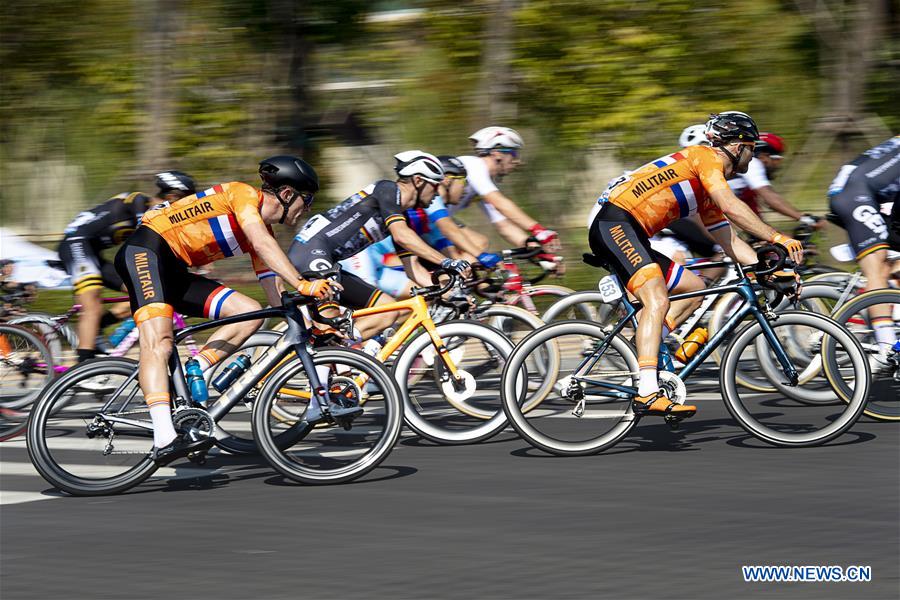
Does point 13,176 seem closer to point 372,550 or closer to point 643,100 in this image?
point 643,100

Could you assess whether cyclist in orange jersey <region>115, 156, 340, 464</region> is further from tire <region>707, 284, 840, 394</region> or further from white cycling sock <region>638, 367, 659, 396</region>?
tire <region>707, 284, 840, 394</region>

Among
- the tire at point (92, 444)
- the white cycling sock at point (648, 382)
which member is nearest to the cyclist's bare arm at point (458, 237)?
the white cycling sock at point (648, 382)

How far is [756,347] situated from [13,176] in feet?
48.1

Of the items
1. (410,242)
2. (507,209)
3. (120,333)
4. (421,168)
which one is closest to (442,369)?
(410,242)

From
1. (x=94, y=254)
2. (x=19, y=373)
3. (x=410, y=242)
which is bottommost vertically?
(x=19, y=373)

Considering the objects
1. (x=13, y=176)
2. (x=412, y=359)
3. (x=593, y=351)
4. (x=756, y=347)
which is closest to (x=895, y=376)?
(x=756, y=347)

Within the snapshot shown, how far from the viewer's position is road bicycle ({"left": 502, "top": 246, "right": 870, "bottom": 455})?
7766 mm

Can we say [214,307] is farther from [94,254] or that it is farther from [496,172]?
[496,172]

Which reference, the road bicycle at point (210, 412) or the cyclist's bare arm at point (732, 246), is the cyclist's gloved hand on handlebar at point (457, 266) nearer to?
the road bicycle at point (210, 412)

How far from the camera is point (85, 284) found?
10250 millimetres

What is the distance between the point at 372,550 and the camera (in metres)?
5.91

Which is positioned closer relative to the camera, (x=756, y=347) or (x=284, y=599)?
(x=284, y=599)

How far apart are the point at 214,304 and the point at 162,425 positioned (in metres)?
0.87

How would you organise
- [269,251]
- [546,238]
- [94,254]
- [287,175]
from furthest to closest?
[546,238] → [94,254] → [287,175] → [269,251]
